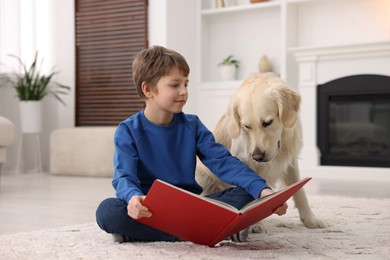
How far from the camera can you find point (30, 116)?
535cm

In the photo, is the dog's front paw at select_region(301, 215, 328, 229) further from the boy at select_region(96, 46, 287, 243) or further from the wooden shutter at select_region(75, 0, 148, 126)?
the wooden shutter at select_region(75, 0, 148, 126)

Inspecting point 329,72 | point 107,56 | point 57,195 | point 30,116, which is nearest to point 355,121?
point 329,72

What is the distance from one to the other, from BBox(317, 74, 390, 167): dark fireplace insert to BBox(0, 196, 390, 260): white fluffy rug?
259 centimetres

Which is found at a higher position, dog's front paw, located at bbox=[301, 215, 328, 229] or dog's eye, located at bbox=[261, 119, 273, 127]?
dog's eye, located at bbox=[261, 119, 273, 127]

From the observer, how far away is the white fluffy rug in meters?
1.61

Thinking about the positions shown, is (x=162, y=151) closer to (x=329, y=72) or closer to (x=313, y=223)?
(x=313, y=223)

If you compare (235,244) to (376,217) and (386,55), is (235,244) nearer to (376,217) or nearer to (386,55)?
(376,217)

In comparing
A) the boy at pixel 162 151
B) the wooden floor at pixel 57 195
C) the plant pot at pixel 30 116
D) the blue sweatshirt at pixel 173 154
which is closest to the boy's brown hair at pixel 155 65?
the boy at pixel 162 151

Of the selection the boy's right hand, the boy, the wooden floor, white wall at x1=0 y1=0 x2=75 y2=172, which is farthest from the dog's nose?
white wall at x1=0 y1=0 x2=75 y2=172

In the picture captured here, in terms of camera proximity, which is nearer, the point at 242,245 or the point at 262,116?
the point at 242,245

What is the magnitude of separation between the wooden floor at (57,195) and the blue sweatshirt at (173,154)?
0.69 meters

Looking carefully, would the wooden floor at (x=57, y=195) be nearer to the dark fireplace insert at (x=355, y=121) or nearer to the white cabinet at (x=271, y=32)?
the dark fireplace insert at (x=355, y=121)

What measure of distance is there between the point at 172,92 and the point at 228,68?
11.9 feet

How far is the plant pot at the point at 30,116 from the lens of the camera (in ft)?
17.5
